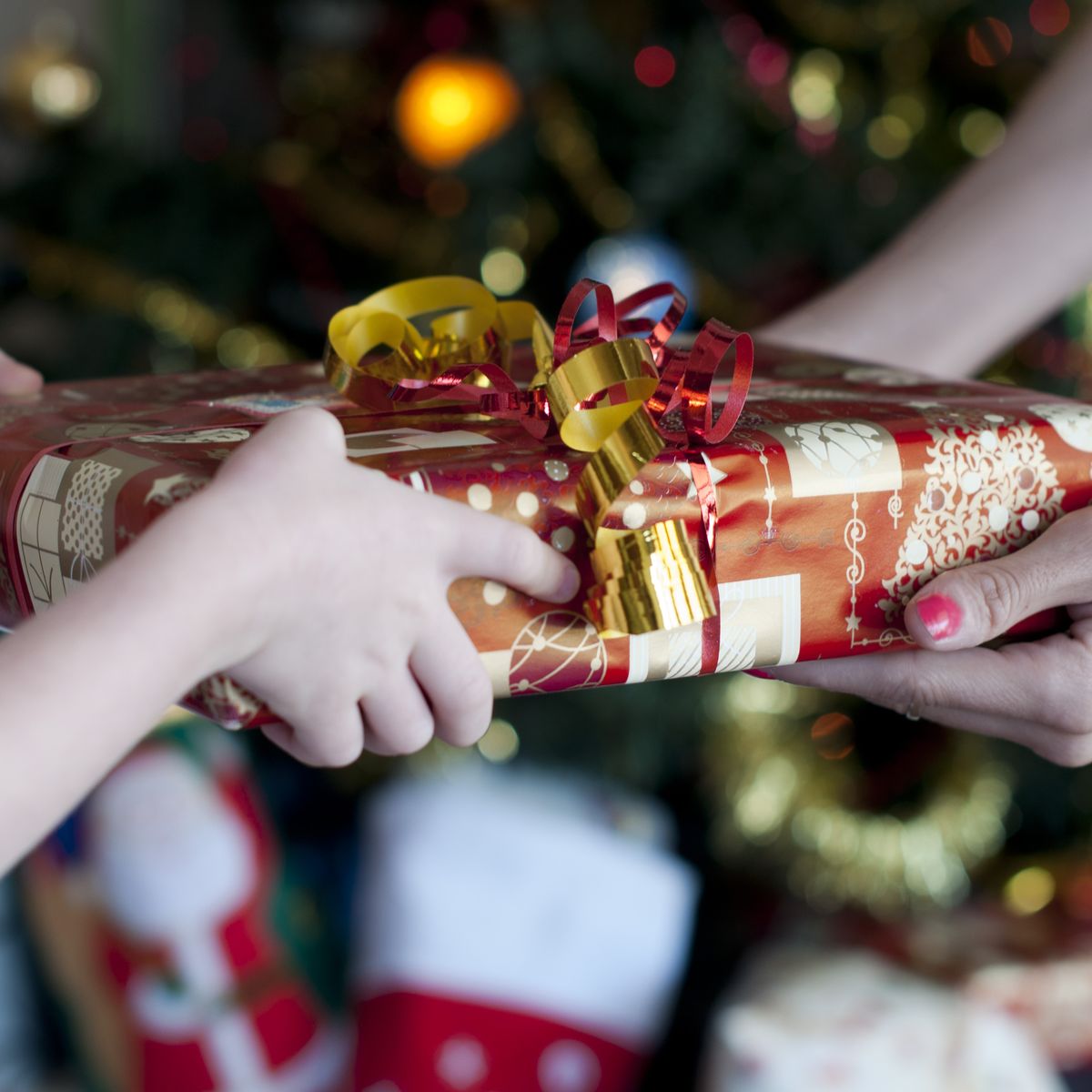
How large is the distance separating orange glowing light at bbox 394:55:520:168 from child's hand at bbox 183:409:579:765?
809 mm

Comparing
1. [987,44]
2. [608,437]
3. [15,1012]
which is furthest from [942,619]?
[15,1012]

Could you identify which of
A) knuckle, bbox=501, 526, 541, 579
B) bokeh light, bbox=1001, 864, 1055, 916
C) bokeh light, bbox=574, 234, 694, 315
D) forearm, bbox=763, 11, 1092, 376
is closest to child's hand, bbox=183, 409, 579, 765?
knuckle, bbox=501, 526, 541, 579

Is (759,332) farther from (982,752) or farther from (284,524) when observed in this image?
(982,752)

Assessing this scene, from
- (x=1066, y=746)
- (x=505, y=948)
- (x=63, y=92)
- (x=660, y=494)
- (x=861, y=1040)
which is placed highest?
(x=63, y=92)

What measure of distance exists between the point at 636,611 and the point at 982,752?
0.97 m

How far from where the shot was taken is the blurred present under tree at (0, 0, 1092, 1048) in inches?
44.7

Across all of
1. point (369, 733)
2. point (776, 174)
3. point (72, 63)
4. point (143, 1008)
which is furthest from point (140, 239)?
point (369, 733)

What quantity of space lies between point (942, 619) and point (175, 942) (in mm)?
900

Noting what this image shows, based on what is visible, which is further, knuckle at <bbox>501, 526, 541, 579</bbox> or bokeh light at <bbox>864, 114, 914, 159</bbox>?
bokeh light at <bbox>864, 114, 914, 159</bbox>

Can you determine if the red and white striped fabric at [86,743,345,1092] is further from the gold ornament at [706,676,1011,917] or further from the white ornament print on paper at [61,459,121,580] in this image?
the white ornament print on paper at [61,459,121,580]

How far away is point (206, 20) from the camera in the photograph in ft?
6.00

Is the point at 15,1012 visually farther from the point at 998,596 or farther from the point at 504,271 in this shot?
the point at 998,596

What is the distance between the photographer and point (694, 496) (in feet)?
1.48

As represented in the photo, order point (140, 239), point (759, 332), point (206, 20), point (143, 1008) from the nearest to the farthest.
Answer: point (759, 332), point (143, 1008), point (140, 239), point (206, 20)
